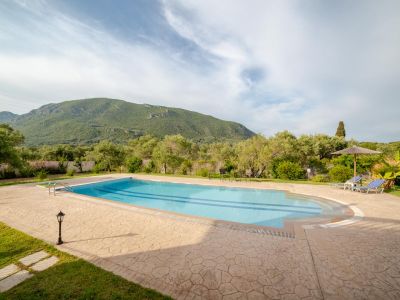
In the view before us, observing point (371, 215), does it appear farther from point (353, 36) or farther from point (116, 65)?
point (116, 65)

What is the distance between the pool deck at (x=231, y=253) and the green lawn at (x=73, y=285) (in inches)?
7.3

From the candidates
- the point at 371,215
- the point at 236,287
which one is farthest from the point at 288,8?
the point at 236,287

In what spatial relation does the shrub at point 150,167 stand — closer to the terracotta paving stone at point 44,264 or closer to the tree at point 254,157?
the tree at point 254,157

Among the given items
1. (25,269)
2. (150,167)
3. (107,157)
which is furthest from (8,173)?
(25,269)

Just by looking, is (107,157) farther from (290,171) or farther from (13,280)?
(13,280)

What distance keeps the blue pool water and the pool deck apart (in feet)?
7.38

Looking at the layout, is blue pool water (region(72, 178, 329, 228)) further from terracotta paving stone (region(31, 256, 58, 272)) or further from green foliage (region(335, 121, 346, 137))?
green foliage (region(335, 121, 346, 137))

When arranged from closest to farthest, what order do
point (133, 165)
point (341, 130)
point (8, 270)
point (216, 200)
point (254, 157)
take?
point (8, 270)
point (216, 200)
point (254, 157)
point (133, 165)
point (341, 130)

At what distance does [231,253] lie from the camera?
12.8 feet

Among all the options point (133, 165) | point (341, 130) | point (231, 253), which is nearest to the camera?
point (231, 253)

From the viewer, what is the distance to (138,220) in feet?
19.6

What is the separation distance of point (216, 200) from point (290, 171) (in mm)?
7145

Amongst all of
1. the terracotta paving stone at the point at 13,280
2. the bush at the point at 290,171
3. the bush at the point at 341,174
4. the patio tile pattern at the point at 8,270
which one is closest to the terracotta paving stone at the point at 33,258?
the patio tile pattern at the point at 8,270

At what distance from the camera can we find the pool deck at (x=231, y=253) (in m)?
2.90
